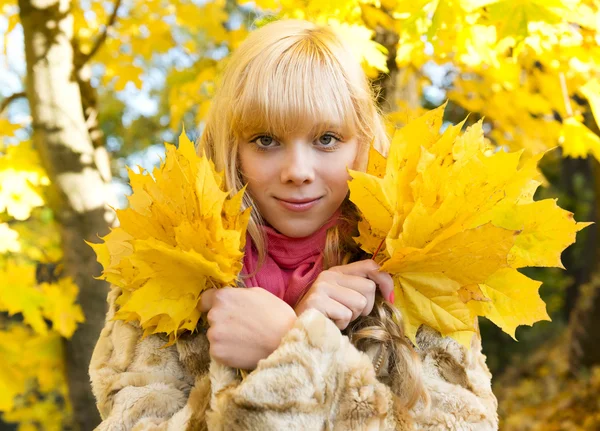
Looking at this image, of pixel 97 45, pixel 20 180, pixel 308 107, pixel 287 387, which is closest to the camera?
pixel 287 387

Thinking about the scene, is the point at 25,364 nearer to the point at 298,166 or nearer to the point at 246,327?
the point at 246,327

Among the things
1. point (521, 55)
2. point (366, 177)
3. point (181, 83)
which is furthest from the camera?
point (181, 83)

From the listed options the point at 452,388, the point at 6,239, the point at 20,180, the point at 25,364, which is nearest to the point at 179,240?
the point at 452,388

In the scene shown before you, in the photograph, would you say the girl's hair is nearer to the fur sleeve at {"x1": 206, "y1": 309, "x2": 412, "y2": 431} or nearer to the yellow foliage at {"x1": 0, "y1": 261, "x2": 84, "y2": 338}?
the fur sleeve at {"x1": 206, "y1": 309, "x2": 412, "y2": 431}

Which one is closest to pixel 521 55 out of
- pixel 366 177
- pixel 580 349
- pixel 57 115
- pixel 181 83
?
pixel 181 83

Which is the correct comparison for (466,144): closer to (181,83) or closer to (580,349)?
(181,83)

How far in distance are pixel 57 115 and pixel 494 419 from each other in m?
1.98

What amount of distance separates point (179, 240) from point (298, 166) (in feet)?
1.13

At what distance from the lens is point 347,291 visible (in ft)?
4.15

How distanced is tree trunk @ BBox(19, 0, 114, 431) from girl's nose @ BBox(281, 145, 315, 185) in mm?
1293

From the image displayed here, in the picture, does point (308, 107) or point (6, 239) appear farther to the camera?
point (6, 239)

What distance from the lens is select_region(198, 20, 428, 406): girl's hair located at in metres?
1.31

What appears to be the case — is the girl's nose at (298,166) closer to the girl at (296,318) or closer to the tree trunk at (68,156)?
the girl at (296,318)

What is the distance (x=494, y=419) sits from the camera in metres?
1.36
